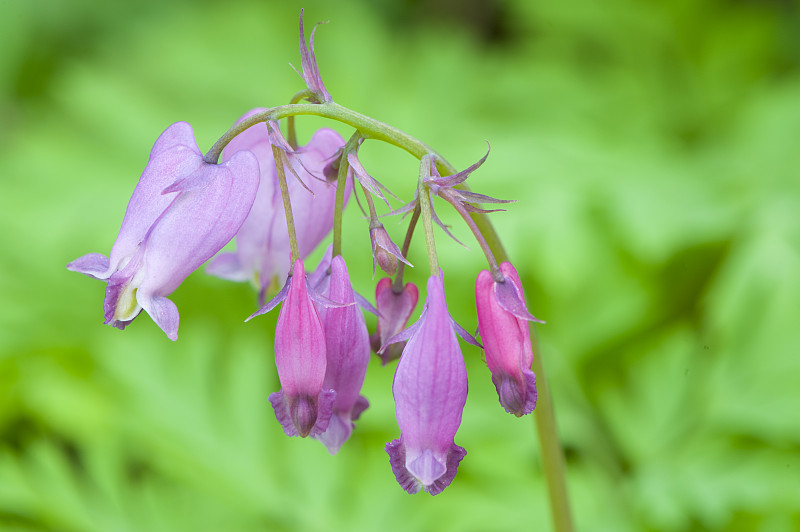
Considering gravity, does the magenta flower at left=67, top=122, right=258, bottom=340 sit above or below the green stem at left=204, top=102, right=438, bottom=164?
below

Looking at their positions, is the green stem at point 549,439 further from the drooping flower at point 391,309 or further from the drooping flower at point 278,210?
the drooping flower at point 278,210

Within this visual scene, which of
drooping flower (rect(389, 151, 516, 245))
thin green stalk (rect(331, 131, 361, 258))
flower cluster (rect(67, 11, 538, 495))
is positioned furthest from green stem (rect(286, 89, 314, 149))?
drooping flower (rect(389, 151, 516, 245))

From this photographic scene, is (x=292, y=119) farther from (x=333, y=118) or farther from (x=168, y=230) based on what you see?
(x=168, y=230)

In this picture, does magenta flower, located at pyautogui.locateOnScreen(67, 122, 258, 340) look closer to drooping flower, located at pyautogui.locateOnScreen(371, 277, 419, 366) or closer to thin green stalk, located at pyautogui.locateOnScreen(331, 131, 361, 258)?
thin green stalk, located at pyautogui.locateOnScreen(331, 131, 361, 258)

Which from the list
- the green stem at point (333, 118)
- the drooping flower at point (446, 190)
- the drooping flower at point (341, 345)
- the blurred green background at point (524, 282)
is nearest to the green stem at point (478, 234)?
the drooping flower at point (446, 190)

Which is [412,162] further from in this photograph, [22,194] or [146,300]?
[146,300]

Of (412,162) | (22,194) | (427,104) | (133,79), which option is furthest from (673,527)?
(133,79)

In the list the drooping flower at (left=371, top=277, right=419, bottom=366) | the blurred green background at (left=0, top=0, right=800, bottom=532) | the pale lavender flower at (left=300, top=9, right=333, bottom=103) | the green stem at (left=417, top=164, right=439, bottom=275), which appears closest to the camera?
the green stem at (left=417, top=164, right=439, bottom=275)
